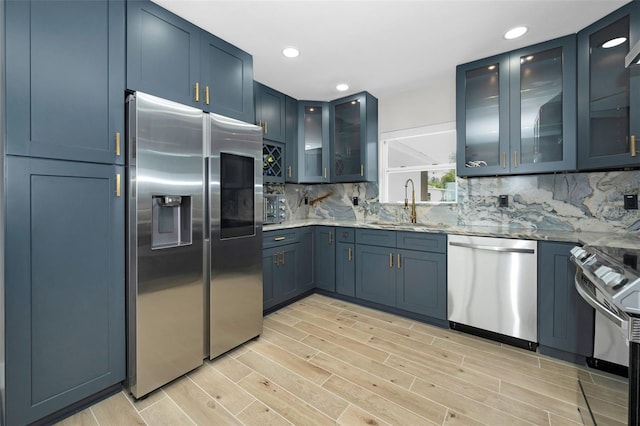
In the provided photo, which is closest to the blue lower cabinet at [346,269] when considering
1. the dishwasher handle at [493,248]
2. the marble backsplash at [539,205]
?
the marble backsplash at [539,205]

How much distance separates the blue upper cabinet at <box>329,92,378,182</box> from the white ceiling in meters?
0.62

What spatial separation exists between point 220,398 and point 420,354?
1.50 metres

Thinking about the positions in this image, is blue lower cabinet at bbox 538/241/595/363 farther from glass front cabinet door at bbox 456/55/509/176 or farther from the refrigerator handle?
the refrigerator handle

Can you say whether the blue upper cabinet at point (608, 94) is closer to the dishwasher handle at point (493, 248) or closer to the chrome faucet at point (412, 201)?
the dishwasher handle at point (493, 248)

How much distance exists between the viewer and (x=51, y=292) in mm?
1450

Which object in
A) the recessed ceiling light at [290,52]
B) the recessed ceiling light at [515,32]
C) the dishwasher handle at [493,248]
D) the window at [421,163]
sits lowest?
the dishwasher handle at [493,248]

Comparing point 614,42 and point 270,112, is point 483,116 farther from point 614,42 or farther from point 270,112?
point 270,112

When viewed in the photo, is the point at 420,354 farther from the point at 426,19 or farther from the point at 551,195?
the point at 426,19

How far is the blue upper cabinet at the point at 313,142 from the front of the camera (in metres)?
3.70

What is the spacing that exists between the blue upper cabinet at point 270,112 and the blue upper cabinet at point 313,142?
1.01ft

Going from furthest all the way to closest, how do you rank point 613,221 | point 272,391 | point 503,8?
1. point 613,221
2. point 503,8
3. point 272,391

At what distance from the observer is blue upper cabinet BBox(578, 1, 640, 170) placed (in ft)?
6.23

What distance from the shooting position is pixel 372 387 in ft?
5.87

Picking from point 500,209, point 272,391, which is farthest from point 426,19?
point 272,391
